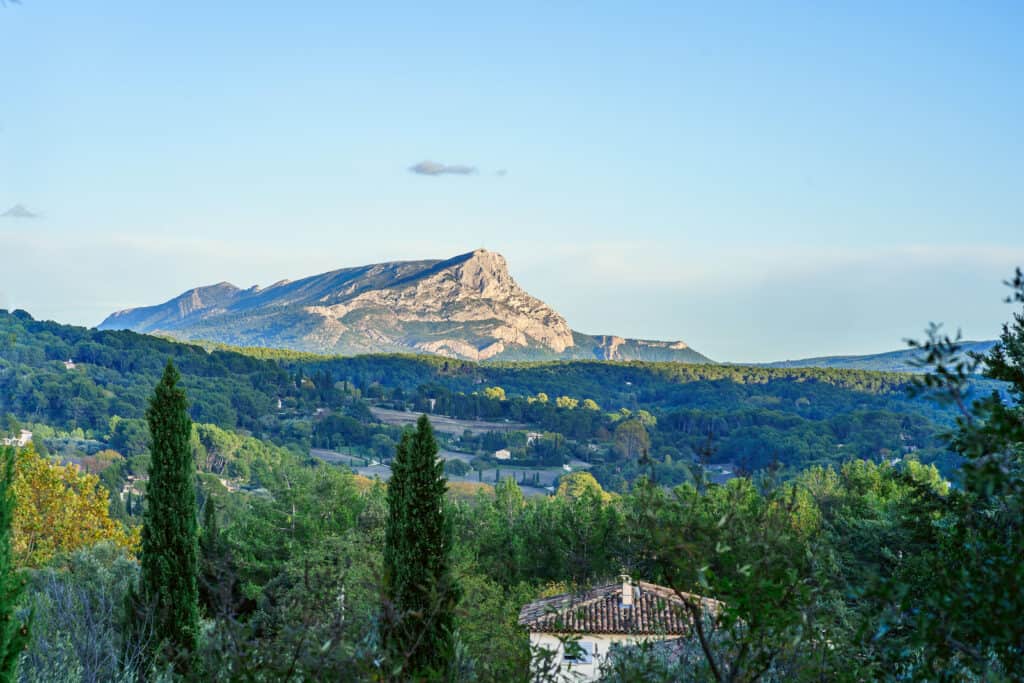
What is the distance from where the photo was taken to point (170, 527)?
12867 mm

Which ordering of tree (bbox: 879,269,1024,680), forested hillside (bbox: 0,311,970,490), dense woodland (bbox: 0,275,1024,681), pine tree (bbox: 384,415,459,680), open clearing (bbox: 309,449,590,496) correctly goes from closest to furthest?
tree (bbox: 879,269,1024,680)
dense woodland (bbox: 0,275,1024,681)
pine tree (bbox: 384,415,459,680)
open clearing (bbox: 309,449,590,496)
forested hillside (bbox: 0,311,970,490)

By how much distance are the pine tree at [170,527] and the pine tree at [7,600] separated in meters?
4.27

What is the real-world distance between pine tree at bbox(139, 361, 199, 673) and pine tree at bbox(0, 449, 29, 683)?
Answer: 14.0 feet

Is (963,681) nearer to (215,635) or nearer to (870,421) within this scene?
(215,635)

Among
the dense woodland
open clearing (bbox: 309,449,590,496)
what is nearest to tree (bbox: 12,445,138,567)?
the dense woodland

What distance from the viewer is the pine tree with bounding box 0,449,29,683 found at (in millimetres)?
7324

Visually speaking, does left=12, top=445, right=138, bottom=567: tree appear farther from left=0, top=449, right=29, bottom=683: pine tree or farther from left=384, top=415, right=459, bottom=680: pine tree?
left=0, top=449, right=29, bottom=683: pine tree

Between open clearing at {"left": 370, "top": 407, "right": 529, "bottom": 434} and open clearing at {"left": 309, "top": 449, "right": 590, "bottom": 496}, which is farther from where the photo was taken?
open clearing at {"left": 370, "top": 407, "right": 529, "bottom": 434}

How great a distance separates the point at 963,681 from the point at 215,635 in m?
4.24

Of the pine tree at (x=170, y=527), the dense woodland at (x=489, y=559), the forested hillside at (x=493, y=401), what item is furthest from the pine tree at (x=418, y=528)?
the forested hillside at (x=493, y=401)

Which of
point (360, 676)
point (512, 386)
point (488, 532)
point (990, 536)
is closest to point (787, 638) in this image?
point (990, 536)

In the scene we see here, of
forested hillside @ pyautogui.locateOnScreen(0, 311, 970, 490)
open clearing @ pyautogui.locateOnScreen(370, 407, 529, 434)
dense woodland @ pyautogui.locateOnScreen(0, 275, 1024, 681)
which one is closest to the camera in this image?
dense woodland @ pyautogui.locateOnScreen(0, 275, 1024, 681)

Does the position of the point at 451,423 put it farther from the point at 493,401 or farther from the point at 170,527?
the point at 170,527

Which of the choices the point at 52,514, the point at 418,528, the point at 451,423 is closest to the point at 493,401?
the point at 451,423
